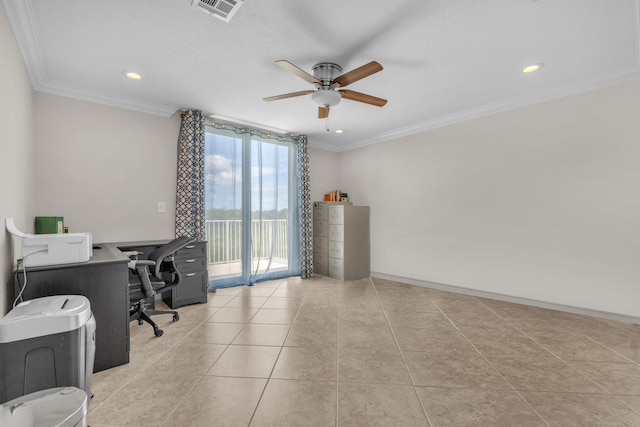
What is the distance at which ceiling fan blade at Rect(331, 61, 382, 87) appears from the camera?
2216 mm

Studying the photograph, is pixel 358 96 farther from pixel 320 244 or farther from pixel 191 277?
pixel 320 244

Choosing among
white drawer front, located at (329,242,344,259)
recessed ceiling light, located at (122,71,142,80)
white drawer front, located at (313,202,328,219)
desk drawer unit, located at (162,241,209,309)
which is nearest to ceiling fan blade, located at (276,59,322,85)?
recessed ceiling light, located at (122,71,142,80)

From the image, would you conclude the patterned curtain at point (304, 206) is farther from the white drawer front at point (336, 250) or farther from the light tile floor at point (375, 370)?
the light tile floor at point (375, 370)

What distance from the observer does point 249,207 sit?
14.6 feet

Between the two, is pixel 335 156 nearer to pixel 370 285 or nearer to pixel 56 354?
pixel 370 285

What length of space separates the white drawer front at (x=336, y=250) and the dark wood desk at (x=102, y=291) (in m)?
3.31

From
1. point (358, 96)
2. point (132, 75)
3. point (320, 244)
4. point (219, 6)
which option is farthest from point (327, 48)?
point (320, 244)

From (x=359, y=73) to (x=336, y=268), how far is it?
11.1 feet

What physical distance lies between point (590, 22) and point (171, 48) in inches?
131

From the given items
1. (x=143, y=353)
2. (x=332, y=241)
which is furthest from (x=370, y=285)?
(x=143, y=353)

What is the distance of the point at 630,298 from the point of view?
9.28ft

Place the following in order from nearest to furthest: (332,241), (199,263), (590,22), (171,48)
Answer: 1. (590,22)
2. (171,48)
3. (199,263)
4. (332,241)

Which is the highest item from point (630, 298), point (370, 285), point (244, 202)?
point (244, 202)

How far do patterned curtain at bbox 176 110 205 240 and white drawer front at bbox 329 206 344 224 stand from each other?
2182 millimetres
